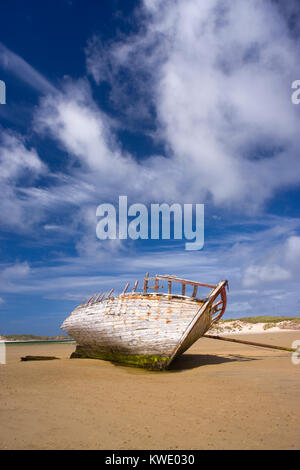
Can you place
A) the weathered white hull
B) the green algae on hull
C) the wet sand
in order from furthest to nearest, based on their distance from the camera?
1. the green algae on hull
2. the weathered white hull
3. the wet sand

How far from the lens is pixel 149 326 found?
1141cm

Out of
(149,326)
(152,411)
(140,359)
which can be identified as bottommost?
(140,359)

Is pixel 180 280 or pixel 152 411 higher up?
pixel 180 280

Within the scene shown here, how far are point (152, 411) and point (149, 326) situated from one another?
5638 mm

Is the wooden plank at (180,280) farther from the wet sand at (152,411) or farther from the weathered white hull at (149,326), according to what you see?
the wet sand at (152,411)

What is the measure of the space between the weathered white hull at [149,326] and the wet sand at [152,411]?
1.31 meters

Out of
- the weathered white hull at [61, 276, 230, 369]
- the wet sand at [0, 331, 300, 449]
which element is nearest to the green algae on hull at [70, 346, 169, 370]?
the weathered white hull at [61, 276, 230, 369]

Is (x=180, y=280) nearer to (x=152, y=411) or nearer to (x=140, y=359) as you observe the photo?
(x=140, y=359)

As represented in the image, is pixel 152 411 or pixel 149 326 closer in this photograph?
pixel 152 411

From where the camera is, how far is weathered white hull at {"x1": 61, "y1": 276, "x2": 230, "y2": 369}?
11102mm

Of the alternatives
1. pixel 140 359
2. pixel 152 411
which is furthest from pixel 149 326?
pixel 152 411

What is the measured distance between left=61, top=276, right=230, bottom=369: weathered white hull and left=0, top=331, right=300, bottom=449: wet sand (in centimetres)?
131

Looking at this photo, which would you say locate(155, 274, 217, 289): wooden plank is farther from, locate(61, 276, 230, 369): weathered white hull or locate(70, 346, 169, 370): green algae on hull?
locate(70, 346, 169, 370): green algae on hull

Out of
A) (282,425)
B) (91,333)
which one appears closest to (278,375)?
(282,425)
